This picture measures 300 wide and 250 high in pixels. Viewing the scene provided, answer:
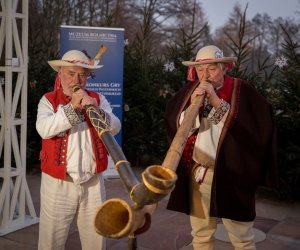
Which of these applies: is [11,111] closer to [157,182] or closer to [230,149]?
[230,149]

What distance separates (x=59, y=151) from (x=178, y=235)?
222 cm

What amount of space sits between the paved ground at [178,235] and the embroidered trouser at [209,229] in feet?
3.96

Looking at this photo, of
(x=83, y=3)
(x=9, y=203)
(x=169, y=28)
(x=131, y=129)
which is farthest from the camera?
(x=169, y=28)

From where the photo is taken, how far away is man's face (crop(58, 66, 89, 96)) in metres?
2.71

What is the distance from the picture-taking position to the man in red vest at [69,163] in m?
2.71

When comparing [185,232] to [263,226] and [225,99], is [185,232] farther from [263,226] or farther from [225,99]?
[225,99]

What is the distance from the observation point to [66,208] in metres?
2.78

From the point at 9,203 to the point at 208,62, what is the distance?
277cm

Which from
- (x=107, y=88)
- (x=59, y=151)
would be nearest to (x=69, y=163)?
(x=59, y=151)

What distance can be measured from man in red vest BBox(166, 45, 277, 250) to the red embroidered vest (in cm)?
61

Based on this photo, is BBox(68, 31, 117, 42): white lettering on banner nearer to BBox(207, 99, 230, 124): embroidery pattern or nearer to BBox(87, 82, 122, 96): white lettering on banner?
BBox(87, 82, 122, 96): white lettering on banner

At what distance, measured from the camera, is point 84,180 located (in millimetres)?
2738

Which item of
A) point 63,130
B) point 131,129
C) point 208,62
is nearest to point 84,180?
point 63,130

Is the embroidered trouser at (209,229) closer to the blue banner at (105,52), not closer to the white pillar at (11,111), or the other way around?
the white pillar at (11,111)
